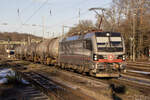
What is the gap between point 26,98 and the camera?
8.79 metres

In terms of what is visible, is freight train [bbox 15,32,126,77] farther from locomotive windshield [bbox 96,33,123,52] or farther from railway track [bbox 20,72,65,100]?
railway track [bbox 20,72,65,100]

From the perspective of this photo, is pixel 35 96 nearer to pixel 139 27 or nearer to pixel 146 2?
pixel 139 27

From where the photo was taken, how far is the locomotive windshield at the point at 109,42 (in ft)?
43.7

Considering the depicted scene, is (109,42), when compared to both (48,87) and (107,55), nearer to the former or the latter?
(107,55)

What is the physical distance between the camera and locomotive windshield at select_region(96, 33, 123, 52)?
13.3m

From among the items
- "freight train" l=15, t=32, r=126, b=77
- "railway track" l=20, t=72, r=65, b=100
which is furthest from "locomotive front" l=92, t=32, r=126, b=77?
"railway track" l=20, t=72, r=65, b=100

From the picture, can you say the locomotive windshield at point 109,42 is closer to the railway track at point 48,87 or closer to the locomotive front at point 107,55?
the locomotive front at point 107,55

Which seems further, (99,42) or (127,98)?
(99,42)

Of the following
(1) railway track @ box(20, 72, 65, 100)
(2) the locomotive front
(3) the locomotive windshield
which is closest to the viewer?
(1) railway track @ box(20, 72, 65, 100)

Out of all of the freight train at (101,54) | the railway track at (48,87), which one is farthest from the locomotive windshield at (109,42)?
the railway track at (48,87)

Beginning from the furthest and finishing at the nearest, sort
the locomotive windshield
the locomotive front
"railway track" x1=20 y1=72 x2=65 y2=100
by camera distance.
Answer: the locomotive windshield, the locomotive front, "railway track" x1=20 y1=72 x2=65 y2=100

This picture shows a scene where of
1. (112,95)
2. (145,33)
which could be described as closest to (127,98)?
(112,95)

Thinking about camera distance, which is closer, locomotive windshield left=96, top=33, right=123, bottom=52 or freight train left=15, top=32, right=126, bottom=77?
freight train left=15, top=32, right=126, bottom=77

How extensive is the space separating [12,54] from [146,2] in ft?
137
